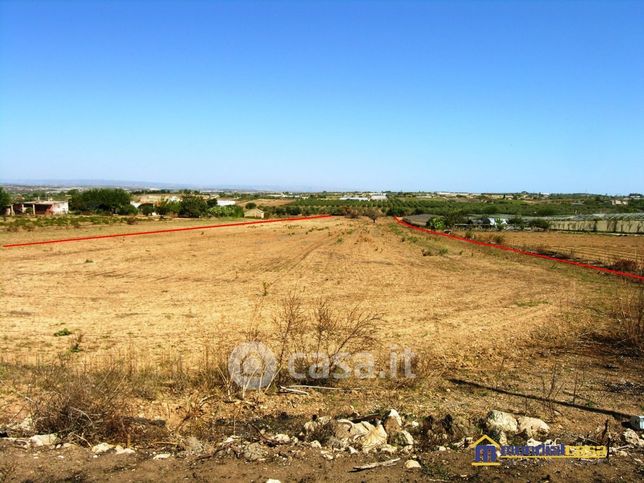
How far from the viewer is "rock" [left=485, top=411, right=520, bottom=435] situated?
5035mm

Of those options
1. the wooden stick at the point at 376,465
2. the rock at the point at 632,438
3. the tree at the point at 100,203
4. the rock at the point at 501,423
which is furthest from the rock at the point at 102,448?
the tree at the point at 100,203

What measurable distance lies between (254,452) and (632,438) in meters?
4.15

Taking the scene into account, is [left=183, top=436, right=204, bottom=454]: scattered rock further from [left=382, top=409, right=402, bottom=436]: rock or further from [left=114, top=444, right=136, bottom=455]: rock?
[left=382, top=409, right=402, bottom=436]: rock

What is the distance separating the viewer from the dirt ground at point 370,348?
435 centimetres

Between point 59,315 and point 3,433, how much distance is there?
705 cm

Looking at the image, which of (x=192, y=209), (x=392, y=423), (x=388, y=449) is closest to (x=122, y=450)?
(x=388, y=449)

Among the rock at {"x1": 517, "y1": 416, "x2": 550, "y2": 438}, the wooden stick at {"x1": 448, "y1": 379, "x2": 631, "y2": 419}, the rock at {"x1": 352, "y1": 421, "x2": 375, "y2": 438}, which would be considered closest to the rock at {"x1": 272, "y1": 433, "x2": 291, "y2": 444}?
the rock at {"x1": 352, "y1": 421, "x2": 375, "y2": 438}

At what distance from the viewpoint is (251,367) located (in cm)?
661

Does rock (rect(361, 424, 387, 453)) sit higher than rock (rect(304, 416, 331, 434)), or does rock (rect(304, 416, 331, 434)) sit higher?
rock (rect(361, 424, 387, 453))

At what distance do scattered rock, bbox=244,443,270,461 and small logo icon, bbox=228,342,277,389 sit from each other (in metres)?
1.21

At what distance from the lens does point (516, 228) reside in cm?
5031

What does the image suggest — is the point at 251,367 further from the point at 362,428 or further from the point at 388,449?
the point at 388,449

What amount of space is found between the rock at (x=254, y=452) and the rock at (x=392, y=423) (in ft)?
4.66

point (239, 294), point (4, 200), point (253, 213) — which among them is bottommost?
point (239, 294)
